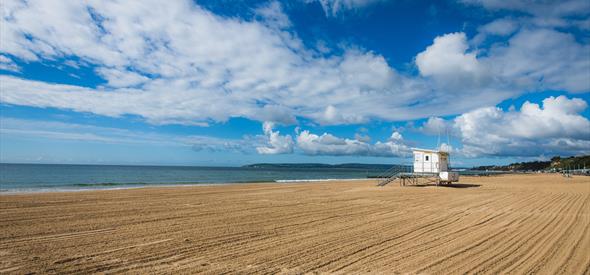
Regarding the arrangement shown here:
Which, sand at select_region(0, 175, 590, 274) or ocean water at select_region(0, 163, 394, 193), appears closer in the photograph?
sand at select_region(0, 175, 590, 274)

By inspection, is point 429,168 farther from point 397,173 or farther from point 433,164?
point 397,173

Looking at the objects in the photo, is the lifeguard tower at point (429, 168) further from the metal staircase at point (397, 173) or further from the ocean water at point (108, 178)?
the ocean water at point (108, 178)

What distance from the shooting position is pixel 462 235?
7.84 metres

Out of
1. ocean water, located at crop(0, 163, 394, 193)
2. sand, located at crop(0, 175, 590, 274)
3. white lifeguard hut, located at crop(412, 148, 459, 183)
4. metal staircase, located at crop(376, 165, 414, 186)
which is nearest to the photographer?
sand, located at crop(0, 175, 590, 274)

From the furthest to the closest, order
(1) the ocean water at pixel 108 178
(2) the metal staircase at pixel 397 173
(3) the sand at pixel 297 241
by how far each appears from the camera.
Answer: (1) the ocean water at pixel 108 178
(2) the metal staircase at pixel 397 173
(3) the sand at pixel 297 241

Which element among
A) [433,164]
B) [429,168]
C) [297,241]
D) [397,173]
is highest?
[433,164]

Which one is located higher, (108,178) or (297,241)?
(297,241)

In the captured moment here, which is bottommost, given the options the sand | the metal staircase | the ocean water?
the ocean water

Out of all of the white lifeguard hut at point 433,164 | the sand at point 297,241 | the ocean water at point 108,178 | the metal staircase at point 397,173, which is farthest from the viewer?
the ocean water at point 108,178

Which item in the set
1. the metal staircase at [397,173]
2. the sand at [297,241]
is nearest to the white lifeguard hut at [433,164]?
the metal staircase at [397,173]

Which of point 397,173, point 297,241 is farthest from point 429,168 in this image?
point 297,241

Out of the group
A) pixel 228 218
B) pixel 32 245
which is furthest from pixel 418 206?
pixel 32 245

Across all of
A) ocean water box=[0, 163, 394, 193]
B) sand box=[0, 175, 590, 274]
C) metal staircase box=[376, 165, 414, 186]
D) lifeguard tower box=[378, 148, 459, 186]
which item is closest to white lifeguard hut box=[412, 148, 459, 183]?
lifeguard tower box=[378, 148, 459, 186]

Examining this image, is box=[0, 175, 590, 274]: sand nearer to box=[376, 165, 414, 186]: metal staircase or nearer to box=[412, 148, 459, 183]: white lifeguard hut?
box=[412, 148, 459, 183]: white lifeguard hut
